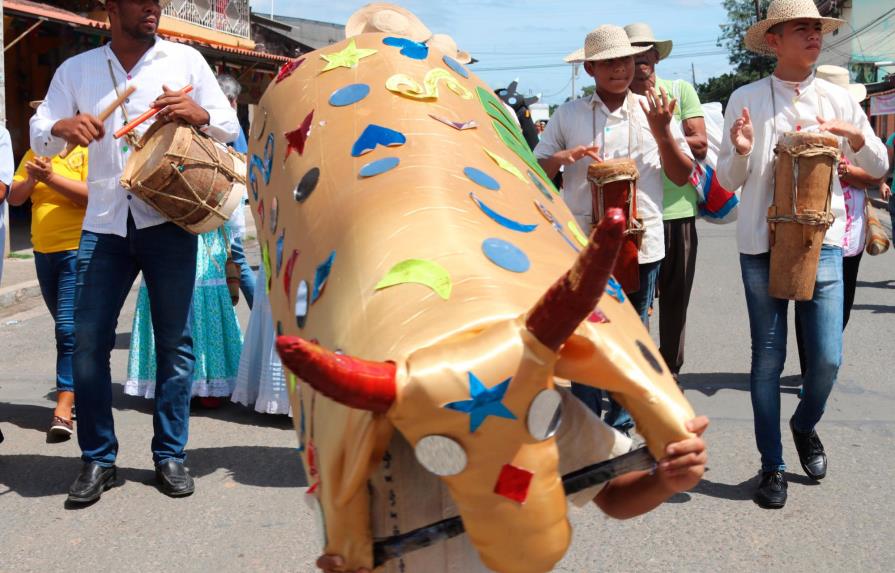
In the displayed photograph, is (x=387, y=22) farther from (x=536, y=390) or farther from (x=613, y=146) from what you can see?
(x=536, y=390)

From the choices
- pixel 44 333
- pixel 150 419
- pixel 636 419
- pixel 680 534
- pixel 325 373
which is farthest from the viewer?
pixel 44 333

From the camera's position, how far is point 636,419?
78.7 inches

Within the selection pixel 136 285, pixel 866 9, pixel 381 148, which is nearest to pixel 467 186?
pixel 381 148

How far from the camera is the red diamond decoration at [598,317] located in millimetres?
1958

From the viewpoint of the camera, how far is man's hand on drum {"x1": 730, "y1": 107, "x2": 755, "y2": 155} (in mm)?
4340

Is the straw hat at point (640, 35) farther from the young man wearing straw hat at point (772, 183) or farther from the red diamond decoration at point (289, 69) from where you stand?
the red diamond decoration at point (289, 69)

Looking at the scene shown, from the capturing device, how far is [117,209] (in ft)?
14.6

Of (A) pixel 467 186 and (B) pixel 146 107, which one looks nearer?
(A) pixel 467 186

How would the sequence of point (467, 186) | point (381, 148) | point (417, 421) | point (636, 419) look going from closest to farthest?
point (417, 421), point (636, 419), point (467, 186), point (381, 148)

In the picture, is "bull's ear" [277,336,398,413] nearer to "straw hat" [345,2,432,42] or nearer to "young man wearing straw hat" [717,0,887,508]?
"straw hat" [345,2,432,42]

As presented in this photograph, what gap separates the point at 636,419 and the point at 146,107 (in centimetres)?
311

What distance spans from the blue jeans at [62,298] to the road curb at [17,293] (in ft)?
13.9

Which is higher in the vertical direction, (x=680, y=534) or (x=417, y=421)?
(x=417, y=421)

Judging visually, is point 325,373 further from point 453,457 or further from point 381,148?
point 381,148
